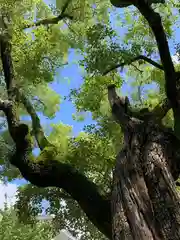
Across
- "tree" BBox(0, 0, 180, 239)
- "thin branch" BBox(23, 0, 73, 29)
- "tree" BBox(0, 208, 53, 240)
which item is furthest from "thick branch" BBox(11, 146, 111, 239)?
"tree" BBox(0, 208, 53, 240)

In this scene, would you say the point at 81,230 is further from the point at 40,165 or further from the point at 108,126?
the point at 40,165

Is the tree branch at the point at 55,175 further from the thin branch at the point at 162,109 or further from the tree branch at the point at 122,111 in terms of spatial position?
the thin branch at the point at 162,109

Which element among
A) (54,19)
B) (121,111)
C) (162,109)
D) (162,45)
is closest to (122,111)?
(121,111)

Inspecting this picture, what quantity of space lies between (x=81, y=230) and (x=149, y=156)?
319 inches

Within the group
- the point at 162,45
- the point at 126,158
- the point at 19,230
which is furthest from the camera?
the point at 19,230

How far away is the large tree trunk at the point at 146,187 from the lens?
5.14 m

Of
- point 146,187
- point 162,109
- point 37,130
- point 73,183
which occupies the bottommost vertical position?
point 146,187

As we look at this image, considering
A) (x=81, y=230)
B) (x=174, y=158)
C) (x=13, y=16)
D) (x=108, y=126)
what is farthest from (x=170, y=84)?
(x=81, y=230)

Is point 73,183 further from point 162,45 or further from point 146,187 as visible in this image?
point 162,45

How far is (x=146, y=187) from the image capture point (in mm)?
5656

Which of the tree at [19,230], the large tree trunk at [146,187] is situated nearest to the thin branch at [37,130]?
the large tree trunk at [146,187]

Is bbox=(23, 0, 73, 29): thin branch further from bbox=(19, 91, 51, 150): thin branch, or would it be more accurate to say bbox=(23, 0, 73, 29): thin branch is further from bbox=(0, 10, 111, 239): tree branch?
bbox=(0, 10, 111, 239): tree branch

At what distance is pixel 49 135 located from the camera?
11.9 m

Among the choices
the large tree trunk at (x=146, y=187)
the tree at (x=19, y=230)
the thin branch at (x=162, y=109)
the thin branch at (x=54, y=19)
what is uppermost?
the thin branch at (x=54, y=19)
